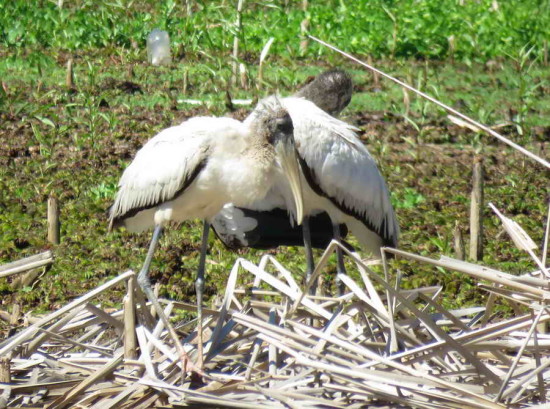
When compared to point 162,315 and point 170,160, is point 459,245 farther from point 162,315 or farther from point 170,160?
point 162,315

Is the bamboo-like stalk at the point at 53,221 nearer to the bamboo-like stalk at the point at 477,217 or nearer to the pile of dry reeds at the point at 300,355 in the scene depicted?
the pile of dry reeds at the point at 300,355

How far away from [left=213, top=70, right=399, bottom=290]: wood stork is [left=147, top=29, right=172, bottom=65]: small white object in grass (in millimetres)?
3459

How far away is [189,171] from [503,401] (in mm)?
1666

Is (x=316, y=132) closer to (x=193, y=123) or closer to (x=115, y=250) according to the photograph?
(x=193, y=123)

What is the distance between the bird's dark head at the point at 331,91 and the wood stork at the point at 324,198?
0.80 metres

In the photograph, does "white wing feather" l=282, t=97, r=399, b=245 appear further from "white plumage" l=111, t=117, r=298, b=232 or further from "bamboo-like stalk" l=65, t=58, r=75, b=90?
"bamboo-like stalk" l=65, t=58, r=75, b=90

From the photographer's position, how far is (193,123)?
491cm

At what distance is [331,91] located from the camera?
21.6ft

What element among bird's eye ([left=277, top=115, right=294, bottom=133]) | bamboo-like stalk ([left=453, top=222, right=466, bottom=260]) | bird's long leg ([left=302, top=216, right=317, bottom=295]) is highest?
bird's eye ([left=277, top=115, right=294, bottom=133])

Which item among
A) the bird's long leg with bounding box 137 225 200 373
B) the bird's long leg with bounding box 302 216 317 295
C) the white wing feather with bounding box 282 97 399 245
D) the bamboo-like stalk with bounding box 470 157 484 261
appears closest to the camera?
the bird's long leg with bounding box 137 225 200 373

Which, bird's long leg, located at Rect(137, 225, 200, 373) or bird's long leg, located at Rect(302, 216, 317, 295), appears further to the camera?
bird's long leg, located at Rect(302, 216, 317, 295)

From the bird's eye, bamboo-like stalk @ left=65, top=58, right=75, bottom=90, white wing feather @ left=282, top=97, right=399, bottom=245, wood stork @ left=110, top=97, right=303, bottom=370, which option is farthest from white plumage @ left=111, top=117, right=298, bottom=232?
bamboo-like stalk @ left=65, top=58, right=75, bottom=90

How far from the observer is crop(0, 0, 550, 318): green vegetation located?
6.45m

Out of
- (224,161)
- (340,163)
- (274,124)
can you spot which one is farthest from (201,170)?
(340,163)
